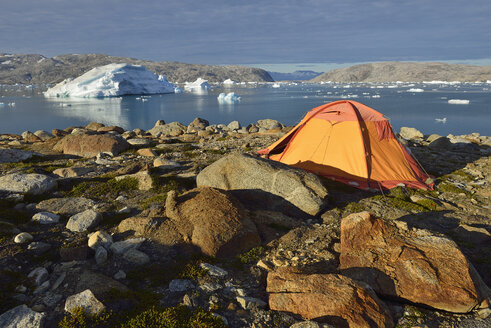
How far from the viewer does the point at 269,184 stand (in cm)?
777

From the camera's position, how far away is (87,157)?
1319 centimetres

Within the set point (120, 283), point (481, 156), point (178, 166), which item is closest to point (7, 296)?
point (120, 283)

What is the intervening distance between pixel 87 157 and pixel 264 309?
11.7 meters

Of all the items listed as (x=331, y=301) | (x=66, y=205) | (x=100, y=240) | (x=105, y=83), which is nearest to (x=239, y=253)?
(x=331, y=301)

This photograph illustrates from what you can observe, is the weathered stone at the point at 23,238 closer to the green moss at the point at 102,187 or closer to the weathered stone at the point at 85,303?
the weathered stone at the point at 85,303

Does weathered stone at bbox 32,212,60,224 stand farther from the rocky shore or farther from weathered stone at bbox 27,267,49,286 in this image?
weathered stone at bbox 27,267,49,286

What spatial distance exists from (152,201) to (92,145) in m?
7.55

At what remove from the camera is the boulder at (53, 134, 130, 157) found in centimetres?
1345

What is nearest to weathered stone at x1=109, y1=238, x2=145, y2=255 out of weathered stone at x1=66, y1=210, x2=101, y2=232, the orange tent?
weathered stone at x1=66, y1=210, x2=101, y2=232

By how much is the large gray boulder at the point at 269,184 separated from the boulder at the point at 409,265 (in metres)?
1.91

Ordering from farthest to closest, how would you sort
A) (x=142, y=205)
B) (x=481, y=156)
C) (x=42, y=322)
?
(x=481, y=156) → (x=142, y=205) → (x=42, y=322)

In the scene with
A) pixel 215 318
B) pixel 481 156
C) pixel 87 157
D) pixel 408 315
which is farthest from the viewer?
pixel 481 156

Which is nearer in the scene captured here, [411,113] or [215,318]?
[215,318]

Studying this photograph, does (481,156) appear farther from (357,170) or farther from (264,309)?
(264,309)
